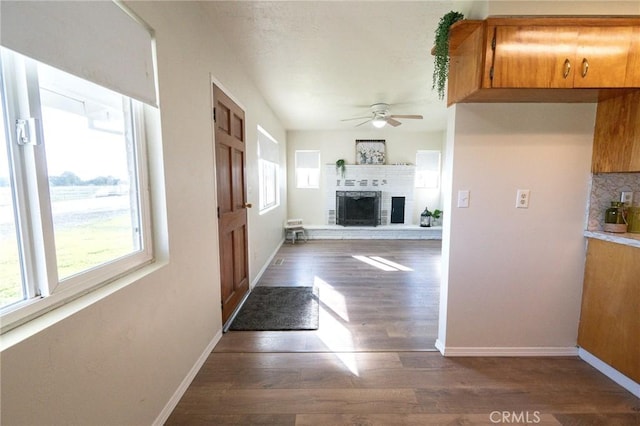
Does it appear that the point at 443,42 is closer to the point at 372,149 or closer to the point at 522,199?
the point at 522,199

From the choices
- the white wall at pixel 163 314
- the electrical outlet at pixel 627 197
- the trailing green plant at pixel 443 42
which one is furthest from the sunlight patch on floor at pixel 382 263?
the trailing green plant at pixel 443 42

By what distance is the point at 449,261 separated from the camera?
6.17 ft

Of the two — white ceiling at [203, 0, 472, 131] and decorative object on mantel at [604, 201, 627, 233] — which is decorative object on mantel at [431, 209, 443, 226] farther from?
decorative object on mantel at [604, 201, 627, 233]

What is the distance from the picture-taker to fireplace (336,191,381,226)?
20.0 feet

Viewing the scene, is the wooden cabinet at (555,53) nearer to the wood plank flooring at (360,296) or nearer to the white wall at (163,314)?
the white wall at (163,314)

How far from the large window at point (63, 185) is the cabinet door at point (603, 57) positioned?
2459 mm

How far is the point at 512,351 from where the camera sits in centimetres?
193

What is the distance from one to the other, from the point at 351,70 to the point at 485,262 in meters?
2.33

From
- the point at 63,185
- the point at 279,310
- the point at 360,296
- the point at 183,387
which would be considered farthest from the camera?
the point at 360,296

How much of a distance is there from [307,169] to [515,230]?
16.1 feet

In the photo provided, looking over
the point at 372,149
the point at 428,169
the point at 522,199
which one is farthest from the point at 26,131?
the point at 428,169

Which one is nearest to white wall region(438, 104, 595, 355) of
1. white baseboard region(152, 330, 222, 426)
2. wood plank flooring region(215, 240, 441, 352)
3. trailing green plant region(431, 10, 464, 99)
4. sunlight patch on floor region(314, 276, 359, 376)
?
trailing green plant region(431, 10, 464, 99)

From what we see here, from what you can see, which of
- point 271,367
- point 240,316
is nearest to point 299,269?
point 240,316

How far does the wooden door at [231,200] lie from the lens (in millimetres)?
2230
